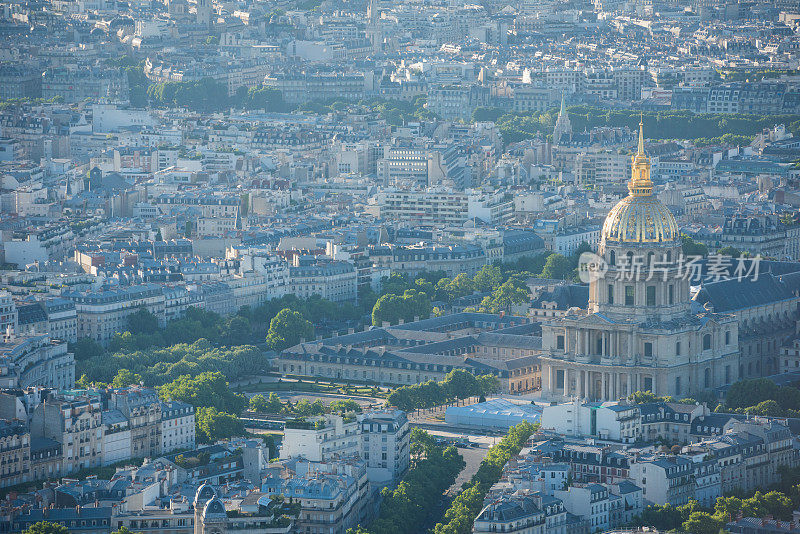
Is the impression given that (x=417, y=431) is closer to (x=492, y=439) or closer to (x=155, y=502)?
(x=492, y=439)

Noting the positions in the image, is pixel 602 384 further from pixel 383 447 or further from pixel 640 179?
pixel 383 447

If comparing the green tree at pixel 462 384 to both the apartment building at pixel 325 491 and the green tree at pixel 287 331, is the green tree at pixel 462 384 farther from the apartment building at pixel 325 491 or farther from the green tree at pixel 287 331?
the apartment building at pixel 325 491

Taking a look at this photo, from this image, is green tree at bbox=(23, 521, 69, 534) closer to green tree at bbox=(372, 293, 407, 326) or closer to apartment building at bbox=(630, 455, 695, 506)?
apartment building at bbox=(630, 455, 695, 506)

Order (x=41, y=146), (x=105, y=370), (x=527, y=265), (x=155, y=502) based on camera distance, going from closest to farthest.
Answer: (x=155, y=502) < (x=105, y=370) < (x=527, y=265) < (x=41, y=146)

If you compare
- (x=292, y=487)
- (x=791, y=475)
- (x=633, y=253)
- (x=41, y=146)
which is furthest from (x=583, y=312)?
(x=41, y=146)

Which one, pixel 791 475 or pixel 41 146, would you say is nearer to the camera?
pixel 791 475

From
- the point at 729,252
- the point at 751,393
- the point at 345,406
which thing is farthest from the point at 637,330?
the point at 729,252
